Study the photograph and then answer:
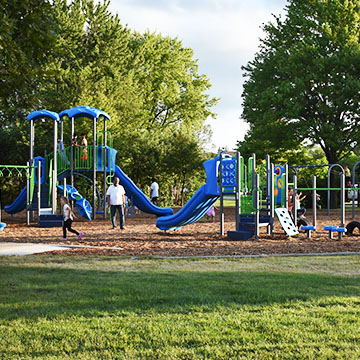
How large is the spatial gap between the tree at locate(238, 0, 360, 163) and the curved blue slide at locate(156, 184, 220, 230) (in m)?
15.8

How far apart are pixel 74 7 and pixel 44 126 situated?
1110 cm

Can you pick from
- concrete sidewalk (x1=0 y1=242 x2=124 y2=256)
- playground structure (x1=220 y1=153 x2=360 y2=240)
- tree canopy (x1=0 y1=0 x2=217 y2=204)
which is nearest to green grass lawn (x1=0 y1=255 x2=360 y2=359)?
concrete sidewalk (x1=0 y1=242 x2=124 y2=256)

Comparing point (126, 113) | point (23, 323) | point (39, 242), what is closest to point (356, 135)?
point (126, 113)

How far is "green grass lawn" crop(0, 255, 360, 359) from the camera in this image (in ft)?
14.8

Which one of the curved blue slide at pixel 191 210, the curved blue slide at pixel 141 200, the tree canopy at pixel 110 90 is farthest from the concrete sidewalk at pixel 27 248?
the tree canopy at pixel 110 90

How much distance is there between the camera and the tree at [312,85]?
3008 centimetres

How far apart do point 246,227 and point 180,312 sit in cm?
973

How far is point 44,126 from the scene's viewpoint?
35906 mm

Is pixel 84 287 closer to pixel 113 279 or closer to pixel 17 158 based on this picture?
pixel 113 279

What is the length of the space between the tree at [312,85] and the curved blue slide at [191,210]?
15754mm

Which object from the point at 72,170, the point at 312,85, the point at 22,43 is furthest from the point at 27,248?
the point at 312,85

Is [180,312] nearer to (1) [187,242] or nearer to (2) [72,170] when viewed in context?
(1) [187,242]

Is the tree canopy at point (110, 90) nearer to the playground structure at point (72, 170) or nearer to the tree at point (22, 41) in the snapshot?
the playground structure at point (72, 170)

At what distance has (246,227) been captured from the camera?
15.3m
